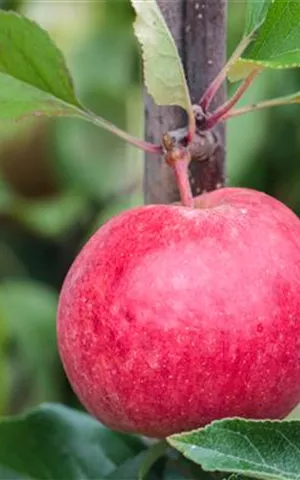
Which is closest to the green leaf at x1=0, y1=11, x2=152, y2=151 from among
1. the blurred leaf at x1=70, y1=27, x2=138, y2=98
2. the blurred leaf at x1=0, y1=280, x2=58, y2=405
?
the blurred leaf at x1=0, y1=280, x2=58, y2=405

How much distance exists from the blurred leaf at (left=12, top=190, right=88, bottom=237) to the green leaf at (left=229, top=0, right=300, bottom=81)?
1171mm

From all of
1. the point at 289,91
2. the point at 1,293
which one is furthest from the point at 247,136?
the point at 1,293

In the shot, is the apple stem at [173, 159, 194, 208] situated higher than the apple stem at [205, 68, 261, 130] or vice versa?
the apple stem at [205, 68, 261, 130]

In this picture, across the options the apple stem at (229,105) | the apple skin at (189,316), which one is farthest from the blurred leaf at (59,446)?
the apple stem at (229,105)

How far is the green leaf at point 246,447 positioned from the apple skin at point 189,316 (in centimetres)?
3

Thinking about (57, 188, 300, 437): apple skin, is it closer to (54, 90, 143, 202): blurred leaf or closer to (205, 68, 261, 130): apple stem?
(205, 68, 261, 130): apple stem

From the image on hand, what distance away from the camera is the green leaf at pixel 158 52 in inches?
32.2

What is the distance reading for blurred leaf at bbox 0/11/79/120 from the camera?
87 centimetres

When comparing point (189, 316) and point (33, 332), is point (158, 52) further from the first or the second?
point (33, 332)

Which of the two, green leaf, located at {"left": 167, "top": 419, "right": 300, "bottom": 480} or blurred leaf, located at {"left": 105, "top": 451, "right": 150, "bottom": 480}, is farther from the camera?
blurred leaf, located at {"left": 105, "top": 451, "right": 150, "bottom": 480}

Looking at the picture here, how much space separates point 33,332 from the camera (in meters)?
1.90

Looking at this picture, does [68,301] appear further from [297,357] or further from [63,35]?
[63,35]

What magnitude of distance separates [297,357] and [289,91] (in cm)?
114

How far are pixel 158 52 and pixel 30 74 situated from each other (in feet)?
0.39
